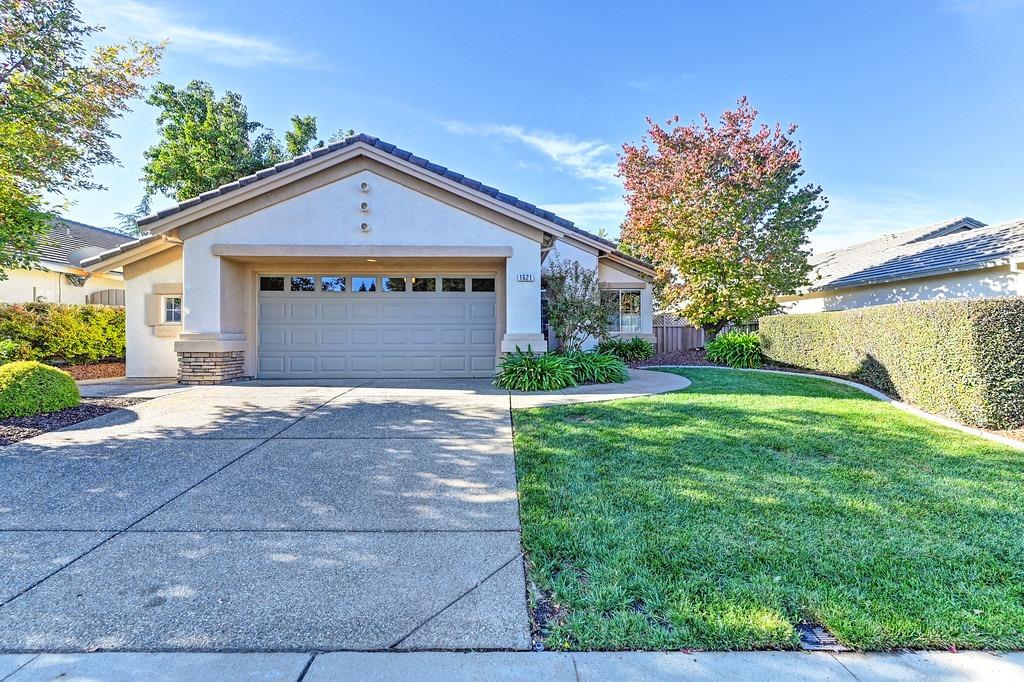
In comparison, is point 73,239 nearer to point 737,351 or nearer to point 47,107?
point 47,107

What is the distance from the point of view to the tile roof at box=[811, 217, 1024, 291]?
1218 centimetres

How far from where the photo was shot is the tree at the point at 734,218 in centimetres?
1422

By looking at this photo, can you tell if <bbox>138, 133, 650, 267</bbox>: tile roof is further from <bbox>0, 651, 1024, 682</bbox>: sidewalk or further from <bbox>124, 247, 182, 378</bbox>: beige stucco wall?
<bbox>0, 651, 1024, 682</bbox>: sidewalk

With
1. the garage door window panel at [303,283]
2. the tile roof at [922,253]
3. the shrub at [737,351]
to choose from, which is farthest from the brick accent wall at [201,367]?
the tile roof at [922,253]

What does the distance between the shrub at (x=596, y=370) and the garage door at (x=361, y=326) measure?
9.76ft

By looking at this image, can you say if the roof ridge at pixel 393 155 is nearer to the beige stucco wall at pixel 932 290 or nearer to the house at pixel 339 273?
the house at pixel 339 273

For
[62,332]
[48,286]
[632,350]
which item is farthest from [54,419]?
[48,286]

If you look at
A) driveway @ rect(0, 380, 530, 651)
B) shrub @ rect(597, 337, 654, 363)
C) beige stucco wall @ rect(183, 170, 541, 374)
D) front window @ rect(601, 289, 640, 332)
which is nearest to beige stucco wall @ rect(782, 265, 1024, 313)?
front window @ rect(601, 289, 640, 332)

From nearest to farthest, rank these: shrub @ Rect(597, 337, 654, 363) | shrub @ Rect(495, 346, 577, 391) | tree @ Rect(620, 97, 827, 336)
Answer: shrub @ Rect(495, 346, 577, 391)
tree @ Rect(620, 97, 827, 336)
shrub @ Rect(597, 337, 654, 363)

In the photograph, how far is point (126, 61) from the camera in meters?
8.55

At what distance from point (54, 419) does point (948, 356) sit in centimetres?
1327

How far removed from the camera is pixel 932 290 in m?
13.1

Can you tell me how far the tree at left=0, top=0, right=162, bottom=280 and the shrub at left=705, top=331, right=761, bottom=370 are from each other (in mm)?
15063

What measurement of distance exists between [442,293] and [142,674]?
9765 mm
